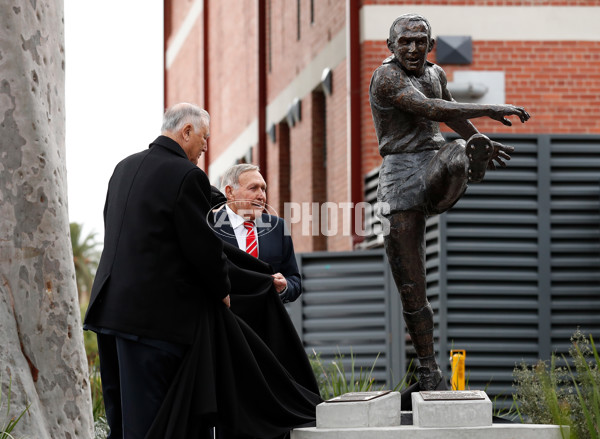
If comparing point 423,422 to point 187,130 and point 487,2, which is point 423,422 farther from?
point 487,2

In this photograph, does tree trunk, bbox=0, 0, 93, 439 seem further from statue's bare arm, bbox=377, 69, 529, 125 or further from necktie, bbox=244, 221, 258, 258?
statue's bare arm, bbox=377, 69, 529, 125

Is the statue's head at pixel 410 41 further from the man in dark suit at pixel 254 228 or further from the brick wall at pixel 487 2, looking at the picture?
the brick wall at pixel 487 2

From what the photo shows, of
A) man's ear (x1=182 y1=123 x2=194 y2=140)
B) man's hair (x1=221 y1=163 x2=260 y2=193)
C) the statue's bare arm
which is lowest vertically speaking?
man's hair (x1=221 y1=163 x2=260 y2=193)

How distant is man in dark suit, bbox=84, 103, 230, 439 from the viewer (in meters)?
6.24

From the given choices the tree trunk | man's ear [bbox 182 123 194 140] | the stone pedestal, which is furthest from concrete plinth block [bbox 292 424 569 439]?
the tree trunk

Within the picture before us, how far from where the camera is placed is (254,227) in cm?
761

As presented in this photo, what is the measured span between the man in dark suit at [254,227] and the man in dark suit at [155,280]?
97cm

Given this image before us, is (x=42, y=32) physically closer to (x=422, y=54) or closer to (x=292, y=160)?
(x=422, y=54)

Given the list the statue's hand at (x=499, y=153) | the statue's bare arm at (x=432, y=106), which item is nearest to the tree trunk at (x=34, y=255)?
the statue's bare arm at (x=432, y=106)

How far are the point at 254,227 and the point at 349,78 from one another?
11422mm

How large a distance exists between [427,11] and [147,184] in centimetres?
1262

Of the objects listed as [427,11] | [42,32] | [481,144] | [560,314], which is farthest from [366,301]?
[481,144]

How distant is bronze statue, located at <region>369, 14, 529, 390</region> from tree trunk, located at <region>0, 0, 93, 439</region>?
2259 mm

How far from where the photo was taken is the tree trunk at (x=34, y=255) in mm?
7812
